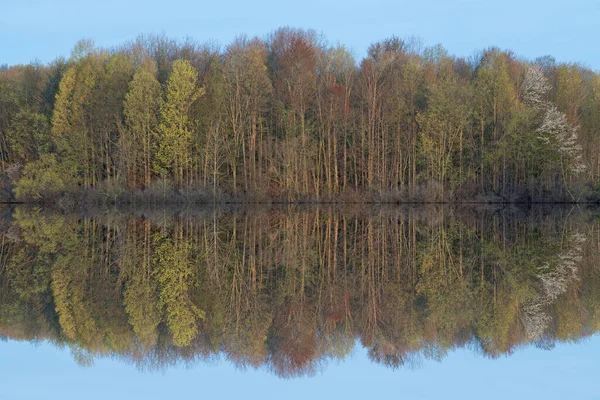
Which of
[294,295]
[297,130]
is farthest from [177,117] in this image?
[294,295]

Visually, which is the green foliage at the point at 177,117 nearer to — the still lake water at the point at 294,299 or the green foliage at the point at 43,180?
the green foliage at the point at 43,180

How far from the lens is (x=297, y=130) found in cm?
4688

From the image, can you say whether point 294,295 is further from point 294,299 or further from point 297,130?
point 297,130

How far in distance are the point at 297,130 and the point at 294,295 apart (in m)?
35.4

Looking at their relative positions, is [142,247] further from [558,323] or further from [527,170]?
[527,170]

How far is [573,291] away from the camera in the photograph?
12.2m

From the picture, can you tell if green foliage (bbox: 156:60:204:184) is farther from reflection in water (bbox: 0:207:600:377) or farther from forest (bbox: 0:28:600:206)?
reflection in water (bbox: 0:207:600:377)

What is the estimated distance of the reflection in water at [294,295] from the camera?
9.12 m

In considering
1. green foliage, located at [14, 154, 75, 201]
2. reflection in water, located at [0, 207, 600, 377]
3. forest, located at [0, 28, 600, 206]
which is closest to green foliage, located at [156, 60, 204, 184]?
forest, located at [0, 28, 600, 206]

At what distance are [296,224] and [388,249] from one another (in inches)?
381

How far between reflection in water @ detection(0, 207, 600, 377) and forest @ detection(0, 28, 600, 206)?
A: 2393cm

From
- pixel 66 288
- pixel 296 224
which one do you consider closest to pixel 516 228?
pixel 296 224

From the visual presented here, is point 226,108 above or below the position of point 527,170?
above

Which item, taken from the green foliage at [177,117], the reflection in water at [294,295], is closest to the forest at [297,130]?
the green foliage at [177,117]
